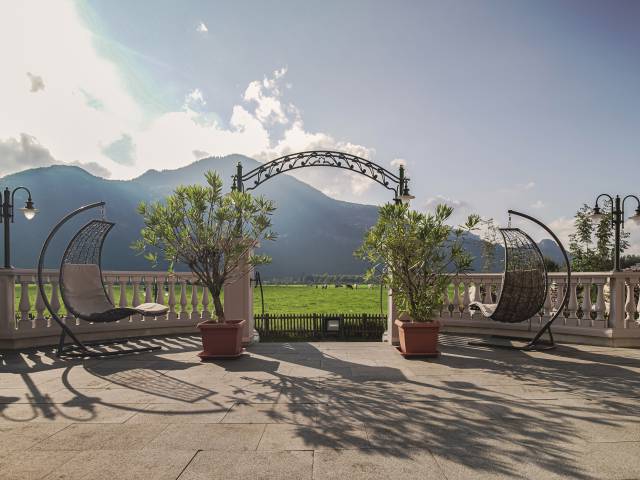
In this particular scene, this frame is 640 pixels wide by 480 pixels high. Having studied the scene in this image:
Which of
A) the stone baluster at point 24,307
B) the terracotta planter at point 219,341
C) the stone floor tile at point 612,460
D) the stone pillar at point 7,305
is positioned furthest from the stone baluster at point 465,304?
the stone pillar at point 7,305

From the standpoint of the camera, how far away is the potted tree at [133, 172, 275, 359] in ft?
20.6

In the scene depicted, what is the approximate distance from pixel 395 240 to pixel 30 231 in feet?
455

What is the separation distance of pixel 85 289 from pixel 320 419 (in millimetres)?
6009

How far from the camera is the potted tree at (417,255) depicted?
21.8 ft

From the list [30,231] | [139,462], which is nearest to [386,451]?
[139,462]

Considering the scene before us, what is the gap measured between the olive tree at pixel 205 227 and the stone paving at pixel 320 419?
1700 mm

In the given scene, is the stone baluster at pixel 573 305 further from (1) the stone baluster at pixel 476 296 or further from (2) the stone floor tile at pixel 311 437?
(2) the stone floor tile at pixel 311 437

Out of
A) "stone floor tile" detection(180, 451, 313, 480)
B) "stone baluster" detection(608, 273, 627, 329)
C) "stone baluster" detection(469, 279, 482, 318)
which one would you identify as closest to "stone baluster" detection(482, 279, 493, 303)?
"stone baluster" detection(469, 279, 482, 318)

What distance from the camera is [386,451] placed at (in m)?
2.87

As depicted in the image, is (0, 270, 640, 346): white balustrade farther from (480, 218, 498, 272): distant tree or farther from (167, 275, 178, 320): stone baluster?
(480, 218, 498, 272): distant tree

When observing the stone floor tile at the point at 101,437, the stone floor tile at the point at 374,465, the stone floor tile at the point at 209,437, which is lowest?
the stone floor tile at the point at 101,437

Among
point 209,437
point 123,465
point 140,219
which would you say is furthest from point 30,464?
point 140,219

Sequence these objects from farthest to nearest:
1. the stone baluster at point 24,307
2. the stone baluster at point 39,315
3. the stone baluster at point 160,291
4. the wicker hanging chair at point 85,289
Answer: the stone baluster at point 160,291, the stone baluster at point 39,315, the stone baluster at point 24,307, the wicker hanging chair at point 85,289

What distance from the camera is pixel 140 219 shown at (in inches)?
4779
